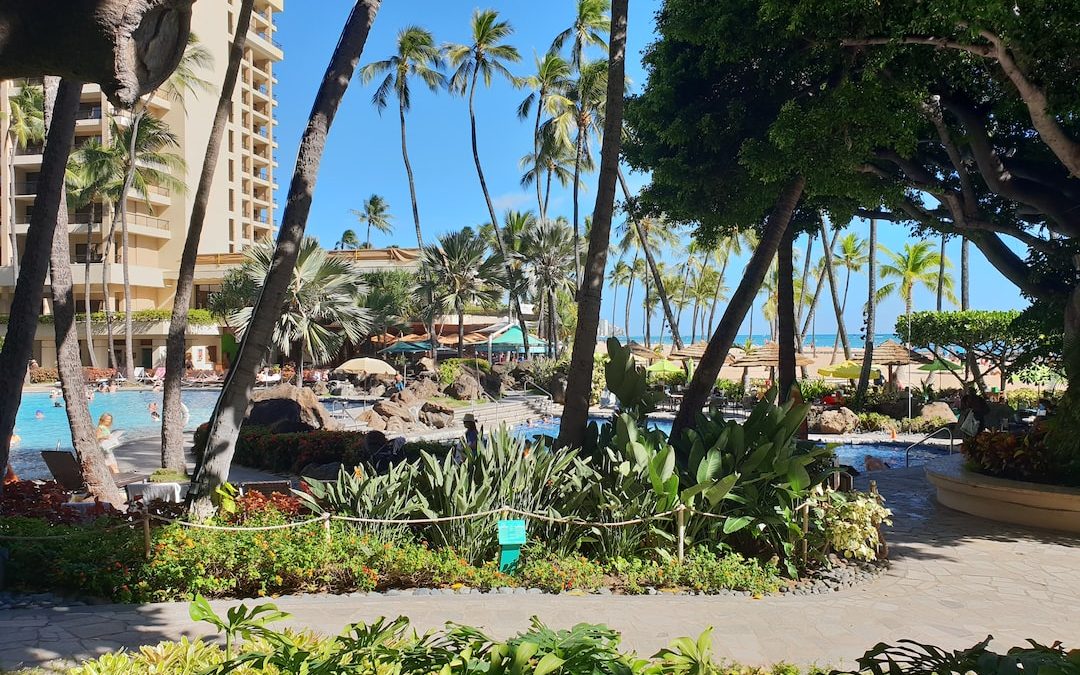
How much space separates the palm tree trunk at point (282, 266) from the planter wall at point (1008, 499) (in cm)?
929

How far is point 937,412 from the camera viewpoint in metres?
21.6

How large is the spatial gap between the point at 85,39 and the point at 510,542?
18.7 ft

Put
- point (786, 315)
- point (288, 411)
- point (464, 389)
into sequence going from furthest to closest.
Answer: point (464, 389)
point (288, 411)
point (786, 315)

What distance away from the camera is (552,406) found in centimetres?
2802

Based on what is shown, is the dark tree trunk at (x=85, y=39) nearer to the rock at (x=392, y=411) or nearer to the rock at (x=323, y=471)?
the rock at (x=323, y=471)

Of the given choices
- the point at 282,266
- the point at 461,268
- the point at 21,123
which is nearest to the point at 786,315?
the point at 282,266

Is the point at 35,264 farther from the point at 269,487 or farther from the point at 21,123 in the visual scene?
the point at 21,123

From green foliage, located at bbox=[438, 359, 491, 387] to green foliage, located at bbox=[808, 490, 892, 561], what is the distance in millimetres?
21635

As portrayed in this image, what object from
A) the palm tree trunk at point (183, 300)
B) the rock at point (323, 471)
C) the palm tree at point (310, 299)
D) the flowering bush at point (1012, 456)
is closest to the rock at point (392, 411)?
the palm tree at point (310, 299)

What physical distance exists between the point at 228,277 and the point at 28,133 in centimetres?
1260

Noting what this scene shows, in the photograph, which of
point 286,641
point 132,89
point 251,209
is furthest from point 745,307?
point 251,209

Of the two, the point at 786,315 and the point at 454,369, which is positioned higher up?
the point at 786,315

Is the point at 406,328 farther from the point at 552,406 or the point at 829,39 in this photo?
the point at 829,39

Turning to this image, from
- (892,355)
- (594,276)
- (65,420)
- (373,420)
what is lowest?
(65,420)
